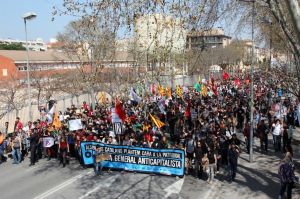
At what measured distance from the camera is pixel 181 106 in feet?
92.6

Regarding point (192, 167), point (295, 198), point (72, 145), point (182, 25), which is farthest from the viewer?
point (72, 145)

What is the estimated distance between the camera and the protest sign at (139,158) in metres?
16.0

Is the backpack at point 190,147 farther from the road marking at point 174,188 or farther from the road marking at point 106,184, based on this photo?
the road marking at point 106,184

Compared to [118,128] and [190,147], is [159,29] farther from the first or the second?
[190,147]

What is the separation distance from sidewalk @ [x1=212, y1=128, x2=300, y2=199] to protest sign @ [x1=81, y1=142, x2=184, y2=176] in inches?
71.4

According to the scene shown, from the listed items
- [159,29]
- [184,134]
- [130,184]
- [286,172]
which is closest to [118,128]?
[184,134]

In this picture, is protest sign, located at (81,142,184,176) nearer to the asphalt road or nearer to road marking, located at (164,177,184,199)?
the asphalt road

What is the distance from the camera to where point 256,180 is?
50.8 feet

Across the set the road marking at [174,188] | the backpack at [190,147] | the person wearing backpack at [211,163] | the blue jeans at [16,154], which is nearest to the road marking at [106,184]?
the road marking at [174,188]

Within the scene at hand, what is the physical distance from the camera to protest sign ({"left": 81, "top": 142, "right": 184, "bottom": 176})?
16016mm

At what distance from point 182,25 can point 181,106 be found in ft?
52.7

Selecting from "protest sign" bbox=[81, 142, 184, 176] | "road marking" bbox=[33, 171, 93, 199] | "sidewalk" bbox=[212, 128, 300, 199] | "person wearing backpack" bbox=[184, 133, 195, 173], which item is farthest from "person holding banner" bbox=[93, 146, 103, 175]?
"sidewalk" bbox=[212, 128, 300, 199]

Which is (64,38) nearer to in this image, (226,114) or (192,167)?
(226,114)

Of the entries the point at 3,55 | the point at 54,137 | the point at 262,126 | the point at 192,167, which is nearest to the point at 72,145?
the point at 54,137
